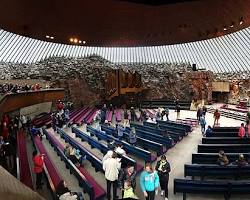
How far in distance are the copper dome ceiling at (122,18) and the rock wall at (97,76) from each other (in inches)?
200

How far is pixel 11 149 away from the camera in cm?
1068

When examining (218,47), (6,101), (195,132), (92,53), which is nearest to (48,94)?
(6,101)

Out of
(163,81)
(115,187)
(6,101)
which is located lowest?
(115,187)

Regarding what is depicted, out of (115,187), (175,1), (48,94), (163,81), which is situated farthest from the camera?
(163,81)

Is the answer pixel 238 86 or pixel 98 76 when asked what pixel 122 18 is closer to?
pixel 98 76

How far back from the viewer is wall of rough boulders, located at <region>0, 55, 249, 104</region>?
31.3 m

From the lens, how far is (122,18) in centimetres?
1975

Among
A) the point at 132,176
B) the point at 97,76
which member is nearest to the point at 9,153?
the point at 132,176

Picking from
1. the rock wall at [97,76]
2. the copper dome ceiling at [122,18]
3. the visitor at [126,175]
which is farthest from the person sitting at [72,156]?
the rock wall at [97,76]

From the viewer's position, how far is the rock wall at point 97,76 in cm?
3128

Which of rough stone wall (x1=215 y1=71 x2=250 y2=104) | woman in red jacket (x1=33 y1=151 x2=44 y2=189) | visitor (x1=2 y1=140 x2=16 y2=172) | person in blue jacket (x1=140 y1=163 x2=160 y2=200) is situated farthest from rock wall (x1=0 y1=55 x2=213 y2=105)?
person in blue jacket (x1=140 y1=163 x2=160 y2=200)

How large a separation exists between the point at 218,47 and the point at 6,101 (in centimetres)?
2543

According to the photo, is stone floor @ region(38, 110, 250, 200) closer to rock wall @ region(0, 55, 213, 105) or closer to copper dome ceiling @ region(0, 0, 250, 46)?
copper dome ceiling @ region(0, 0, 250, 46)

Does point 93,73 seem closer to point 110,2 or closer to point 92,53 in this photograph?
point 92,53
